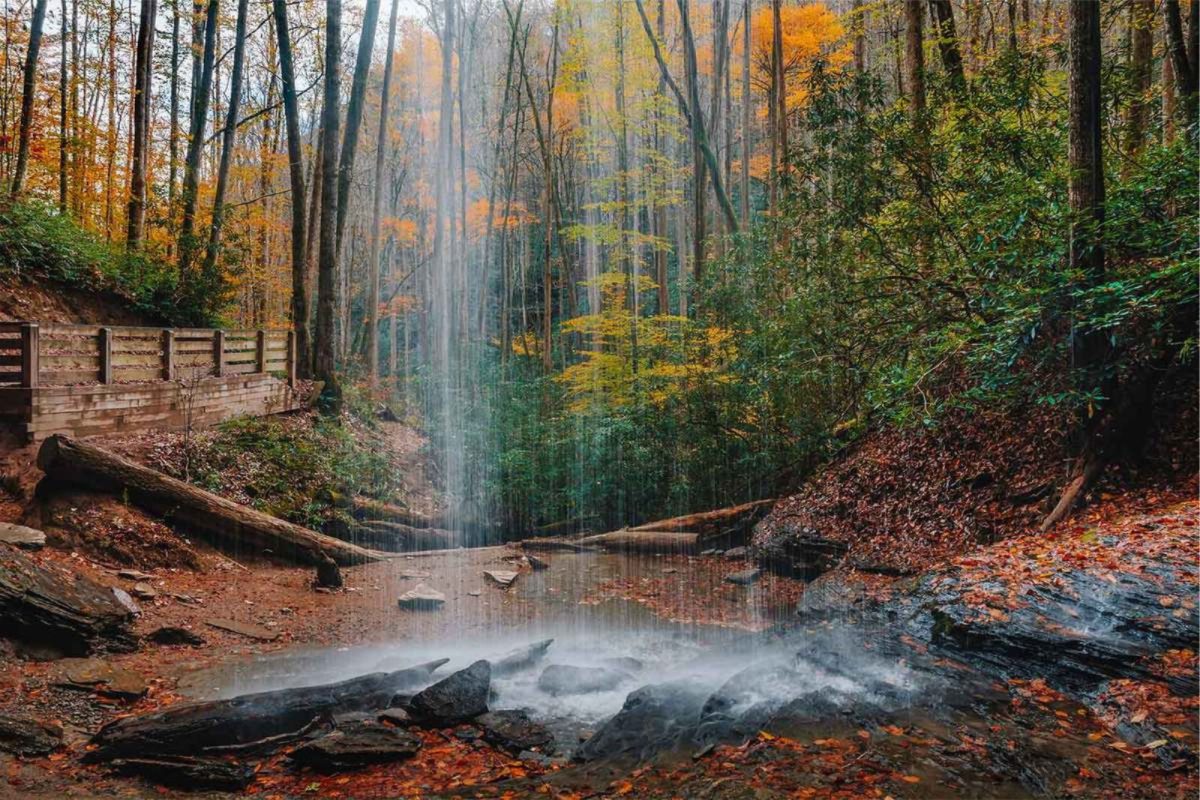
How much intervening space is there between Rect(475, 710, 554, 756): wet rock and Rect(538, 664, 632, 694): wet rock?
0.70 metres

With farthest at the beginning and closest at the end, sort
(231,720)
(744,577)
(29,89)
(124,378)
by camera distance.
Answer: (29,89)
(124,378)
(744,577)
(231,720)

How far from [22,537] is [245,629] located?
2539 millimetres

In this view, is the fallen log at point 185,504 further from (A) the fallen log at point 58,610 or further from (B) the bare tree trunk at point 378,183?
(B) the bare tree trunk at point 378,183

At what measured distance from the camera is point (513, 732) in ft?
16.0

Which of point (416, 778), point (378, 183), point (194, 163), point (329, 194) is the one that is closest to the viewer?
point (416, 778)

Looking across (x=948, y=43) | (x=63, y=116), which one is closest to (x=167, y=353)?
(x=63, y=116)

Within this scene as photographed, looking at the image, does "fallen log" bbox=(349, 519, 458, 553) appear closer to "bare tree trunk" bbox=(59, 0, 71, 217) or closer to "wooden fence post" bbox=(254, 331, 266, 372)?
"wooden fence post" bbox=(254, 331, 266, 372)

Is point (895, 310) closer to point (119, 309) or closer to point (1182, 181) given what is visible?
point (1182, 181)

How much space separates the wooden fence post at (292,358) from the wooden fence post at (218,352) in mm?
2403

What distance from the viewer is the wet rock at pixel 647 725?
443cm

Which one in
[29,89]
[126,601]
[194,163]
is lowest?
[126,601]

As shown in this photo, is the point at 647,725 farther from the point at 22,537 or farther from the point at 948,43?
the point at 948,43

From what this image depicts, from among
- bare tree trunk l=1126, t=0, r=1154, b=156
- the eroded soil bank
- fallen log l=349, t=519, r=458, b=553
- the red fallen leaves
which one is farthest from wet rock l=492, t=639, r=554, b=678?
bare tree trunk l=1126, t=0, r=1154, b=156

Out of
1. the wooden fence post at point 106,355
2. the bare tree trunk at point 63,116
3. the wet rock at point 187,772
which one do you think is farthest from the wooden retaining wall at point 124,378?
the bare tree trunk at point 63,116
